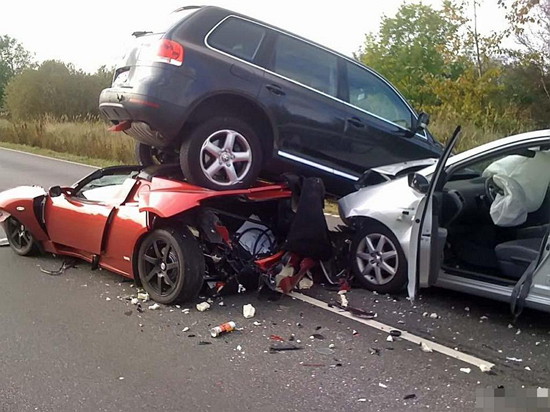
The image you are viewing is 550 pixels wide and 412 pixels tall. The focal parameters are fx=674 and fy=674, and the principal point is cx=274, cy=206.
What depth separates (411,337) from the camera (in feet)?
16.6

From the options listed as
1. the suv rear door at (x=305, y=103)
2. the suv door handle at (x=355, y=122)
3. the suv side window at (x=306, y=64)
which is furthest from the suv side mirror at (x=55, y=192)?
the suv door handle at (x=355, y=122)

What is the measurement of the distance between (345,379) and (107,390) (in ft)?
4.85

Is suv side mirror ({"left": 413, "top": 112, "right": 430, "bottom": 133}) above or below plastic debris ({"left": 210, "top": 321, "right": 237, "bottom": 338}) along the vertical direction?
above

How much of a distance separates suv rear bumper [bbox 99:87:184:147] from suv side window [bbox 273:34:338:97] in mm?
1237

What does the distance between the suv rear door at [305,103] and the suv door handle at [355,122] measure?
9 centimetres

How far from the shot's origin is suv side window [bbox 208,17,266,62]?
6562mm

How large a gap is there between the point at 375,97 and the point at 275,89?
4.43ft

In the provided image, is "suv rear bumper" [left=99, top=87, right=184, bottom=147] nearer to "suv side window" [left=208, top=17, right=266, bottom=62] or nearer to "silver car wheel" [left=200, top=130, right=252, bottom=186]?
"silver car wheel" [left=200, top=130, right=252, bottom=186]

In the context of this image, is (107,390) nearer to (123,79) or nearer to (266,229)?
(266,229)

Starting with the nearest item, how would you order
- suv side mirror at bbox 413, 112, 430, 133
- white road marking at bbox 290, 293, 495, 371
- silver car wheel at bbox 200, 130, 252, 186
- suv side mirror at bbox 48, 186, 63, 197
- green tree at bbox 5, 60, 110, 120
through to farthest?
white road marking at bbox 290, 293, 495, 371 → silver car wheel at bbox 200, 130, 252, 186 → suv side mirror at bbox 48, 186, 63, 197 → suv side mirror at bbox 413, 112, 430, 133 → green tree at bbox 5, 60, 110, 120

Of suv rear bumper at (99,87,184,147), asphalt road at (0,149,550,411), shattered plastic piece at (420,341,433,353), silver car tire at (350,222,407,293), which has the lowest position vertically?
asphalt road at (0,149,550,411)

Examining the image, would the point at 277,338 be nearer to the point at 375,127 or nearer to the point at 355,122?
the point at 355,122

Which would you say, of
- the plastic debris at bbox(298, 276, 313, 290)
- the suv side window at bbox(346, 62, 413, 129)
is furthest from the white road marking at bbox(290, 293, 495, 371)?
the suv side window at bbox(346, 62, 413, 129)

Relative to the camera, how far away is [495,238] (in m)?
5.94
